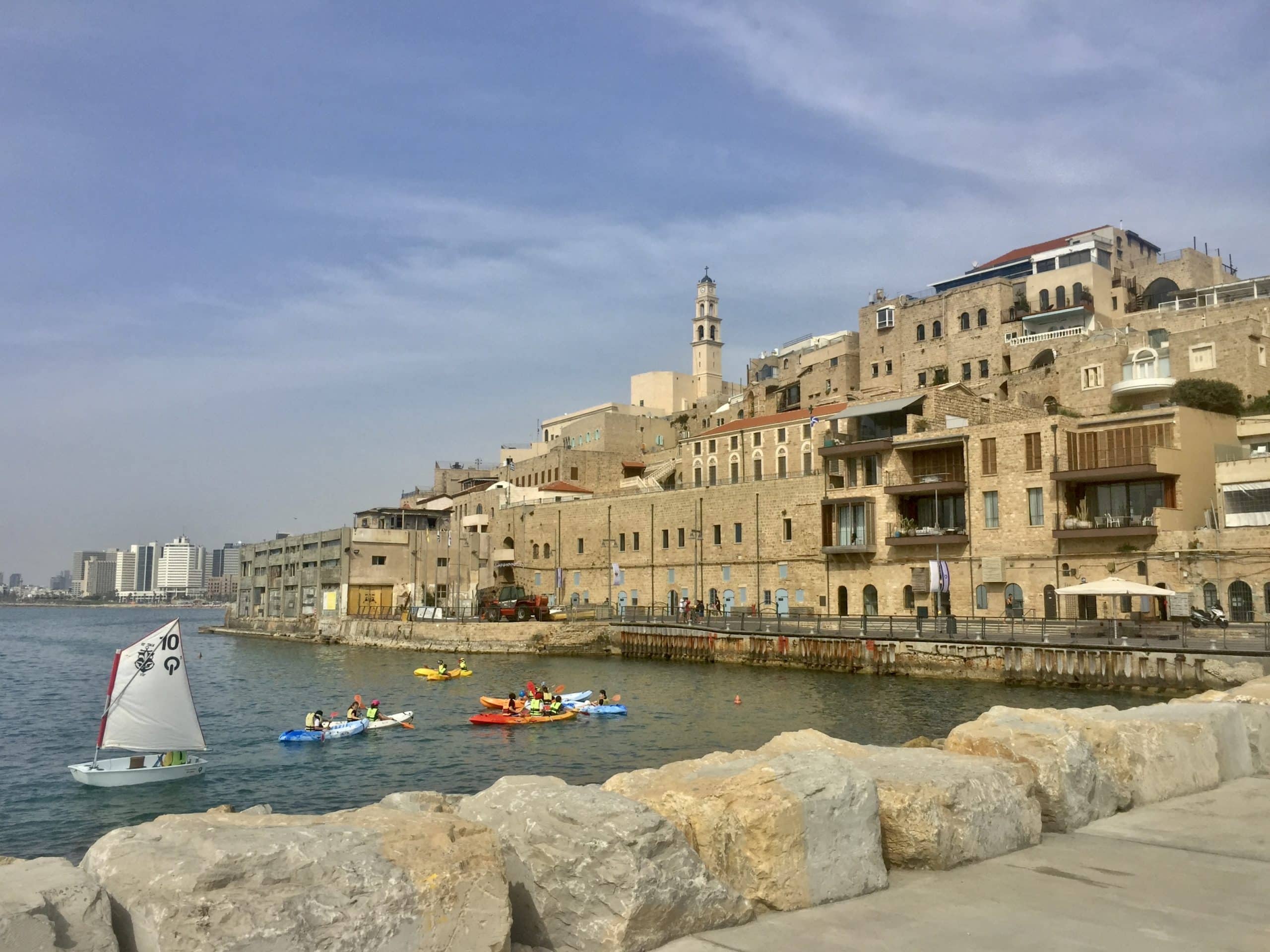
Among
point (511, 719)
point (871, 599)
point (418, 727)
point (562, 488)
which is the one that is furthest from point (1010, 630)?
point (562, 488)

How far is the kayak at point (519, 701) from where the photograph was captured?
32.6m

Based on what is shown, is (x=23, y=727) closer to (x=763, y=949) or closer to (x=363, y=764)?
(x=363, y=764)

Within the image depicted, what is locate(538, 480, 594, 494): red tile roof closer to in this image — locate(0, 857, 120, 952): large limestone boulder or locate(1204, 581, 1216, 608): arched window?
locate(1204, 581, 1216, 608): arched window

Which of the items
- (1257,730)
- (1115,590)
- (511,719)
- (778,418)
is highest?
(778,418)

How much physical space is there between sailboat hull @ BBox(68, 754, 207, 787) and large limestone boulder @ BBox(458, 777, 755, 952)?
810 inches

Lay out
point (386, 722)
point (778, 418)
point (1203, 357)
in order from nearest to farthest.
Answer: point (386, 722)
point (1203, 357)
point (778, 418)

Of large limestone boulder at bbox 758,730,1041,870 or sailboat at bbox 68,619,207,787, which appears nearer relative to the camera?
large limestone boulder at bbox 758,730,1041,870

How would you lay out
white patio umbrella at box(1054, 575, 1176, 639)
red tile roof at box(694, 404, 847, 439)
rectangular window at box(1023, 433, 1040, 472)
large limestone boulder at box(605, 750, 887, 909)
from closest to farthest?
large limestone boulder at box(605, 750, 887, 909)
white patio umbrella at box(1054, 575, 1176, 639)
rectangular window at box(1023, 433, 1040, 472)
red tile roof at box(694, 404, 847, 439)

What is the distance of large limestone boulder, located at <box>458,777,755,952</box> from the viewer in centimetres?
523

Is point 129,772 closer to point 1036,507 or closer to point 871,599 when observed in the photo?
point 1036,507

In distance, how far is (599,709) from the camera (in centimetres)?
3291

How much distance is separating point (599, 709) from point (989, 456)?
2614cm

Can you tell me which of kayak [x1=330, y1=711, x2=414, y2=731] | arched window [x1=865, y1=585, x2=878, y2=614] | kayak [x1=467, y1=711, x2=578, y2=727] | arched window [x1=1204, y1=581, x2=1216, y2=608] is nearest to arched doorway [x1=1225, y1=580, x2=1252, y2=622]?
arched window [x1=1204, y1=581, x2=1216, y2=608]

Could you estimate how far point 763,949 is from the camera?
514 centimetres
